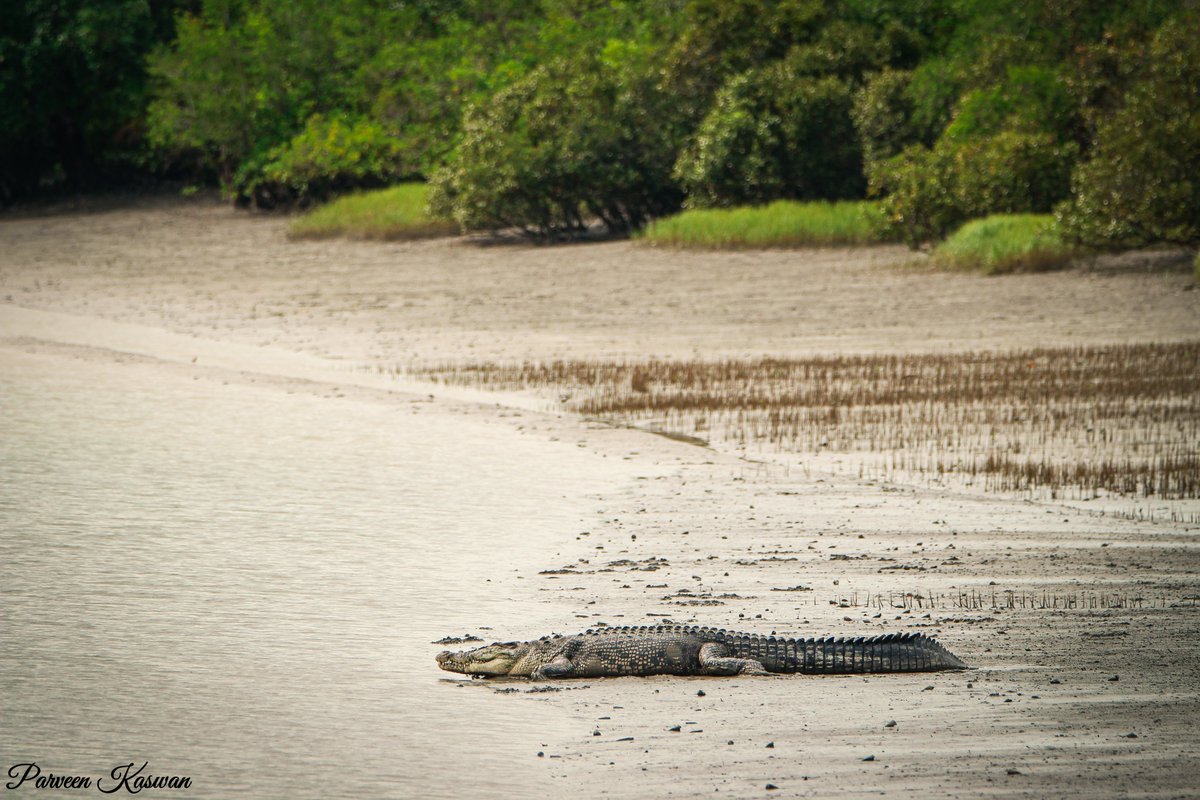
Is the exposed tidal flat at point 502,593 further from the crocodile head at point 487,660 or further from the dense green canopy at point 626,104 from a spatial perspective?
the dense green canopy at point 626,104

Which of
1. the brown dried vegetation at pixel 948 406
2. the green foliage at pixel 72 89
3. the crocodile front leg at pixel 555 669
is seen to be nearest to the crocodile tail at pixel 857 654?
the crocodile front leg at pixel 555 669

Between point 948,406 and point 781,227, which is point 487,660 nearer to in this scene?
point 948,406

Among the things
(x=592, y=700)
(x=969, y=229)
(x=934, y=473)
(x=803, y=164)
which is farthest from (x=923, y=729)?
(x=803, y=164)

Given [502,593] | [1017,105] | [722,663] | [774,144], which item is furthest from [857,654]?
[774,144]

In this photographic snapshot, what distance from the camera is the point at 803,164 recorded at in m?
31.8

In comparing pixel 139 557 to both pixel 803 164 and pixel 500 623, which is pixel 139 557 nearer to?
pixel 500 623

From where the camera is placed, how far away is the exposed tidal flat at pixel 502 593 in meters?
5.18

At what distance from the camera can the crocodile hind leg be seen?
6148 millimetres

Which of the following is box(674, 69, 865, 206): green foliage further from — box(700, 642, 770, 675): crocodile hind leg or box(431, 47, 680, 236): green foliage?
box(700, 642, 770, 675): crocodile hind leg

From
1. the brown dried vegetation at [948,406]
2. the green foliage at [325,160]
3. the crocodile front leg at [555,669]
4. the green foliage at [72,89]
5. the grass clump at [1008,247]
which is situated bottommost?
the brown dried vegetation at [948,406]

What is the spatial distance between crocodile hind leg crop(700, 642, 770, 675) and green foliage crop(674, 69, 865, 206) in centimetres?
2557

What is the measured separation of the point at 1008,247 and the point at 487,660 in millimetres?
19368

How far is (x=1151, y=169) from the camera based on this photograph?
22812 millimetres

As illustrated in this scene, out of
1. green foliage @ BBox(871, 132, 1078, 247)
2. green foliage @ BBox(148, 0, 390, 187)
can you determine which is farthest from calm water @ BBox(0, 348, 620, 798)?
green foliage @ BBox(148, 0, 390, 187)
